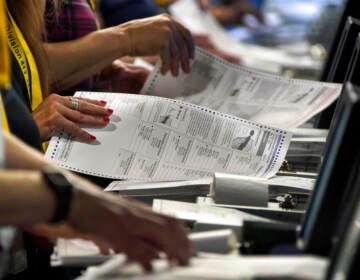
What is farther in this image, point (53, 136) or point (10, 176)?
point (53, 136)

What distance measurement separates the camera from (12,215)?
91 centimetres

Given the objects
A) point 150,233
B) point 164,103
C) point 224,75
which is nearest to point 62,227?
point 150,233

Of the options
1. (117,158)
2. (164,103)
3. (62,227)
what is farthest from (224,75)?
(62,227)

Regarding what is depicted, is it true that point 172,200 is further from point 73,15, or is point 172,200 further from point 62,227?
point 73,15

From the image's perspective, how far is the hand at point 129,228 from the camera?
964 millimetres

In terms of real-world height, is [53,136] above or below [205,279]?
below

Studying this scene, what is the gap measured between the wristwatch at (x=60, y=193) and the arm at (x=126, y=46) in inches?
40.1

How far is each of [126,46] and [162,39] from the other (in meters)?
0.09

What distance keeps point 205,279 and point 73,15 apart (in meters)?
1.23

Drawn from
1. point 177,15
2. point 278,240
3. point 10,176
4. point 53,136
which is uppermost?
point 10,176

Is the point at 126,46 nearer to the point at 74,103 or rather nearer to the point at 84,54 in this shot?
the point at 84,54

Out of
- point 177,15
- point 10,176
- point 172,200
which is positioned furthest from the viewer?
point 177,15

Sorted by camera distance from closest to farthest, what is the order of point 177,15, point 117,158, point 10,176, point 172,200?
point 10,176 < point 172,200 < point 117,158 < point 177,15

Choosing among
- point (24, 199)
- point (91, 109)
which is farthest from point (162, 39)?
point (24, 199)
